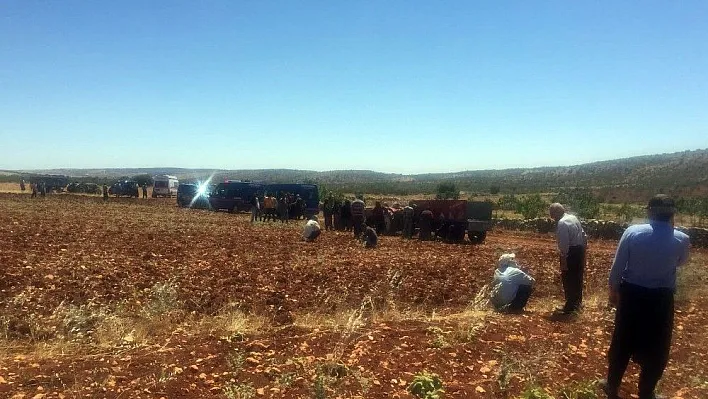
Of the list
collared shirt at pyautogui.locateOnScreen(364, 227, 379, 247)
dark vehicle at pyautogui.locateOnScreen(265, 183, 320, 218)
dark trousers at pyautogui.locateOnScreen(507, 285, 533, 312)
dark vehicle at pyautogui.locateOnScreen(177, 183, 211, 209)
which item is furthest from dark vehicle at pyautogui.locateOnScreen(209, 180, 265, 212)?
dark trousers at pyautogui.locateOnScreen(507, 285, 533, 312)

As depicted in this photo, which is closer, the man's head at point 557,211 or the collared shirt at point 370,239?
the man's head at point 557,211

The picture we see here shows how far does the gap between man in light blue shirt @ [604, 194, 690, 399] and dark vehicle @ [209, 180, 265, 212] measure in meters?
32.9

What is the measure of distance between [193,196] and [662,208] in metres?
39.1

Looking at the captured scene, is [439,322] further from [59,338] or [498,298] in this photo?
[59,338]

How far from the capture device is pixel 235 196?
37906 mm

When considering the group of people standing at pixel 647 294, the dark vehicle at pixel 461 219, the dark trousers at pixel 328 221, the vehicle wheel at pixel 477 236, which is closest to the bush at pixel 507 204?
the dark trousers at pixel 328 221

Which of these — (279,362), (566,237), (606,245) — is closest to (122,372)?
(279,362)

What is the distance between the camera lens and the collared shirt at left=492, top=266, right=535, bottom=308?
8156 mm

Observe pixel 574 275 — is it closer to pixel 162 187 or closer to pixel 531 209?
pixel 531 209

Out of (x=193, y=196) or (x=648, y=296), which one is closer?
(x=648, y=296)

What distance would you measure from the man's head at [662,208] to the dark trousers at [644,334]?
0.62m

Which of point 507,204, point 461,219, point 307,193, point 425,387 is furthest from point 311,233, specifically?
point 507,204

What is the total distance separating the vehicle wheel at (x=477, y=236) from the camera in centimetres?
2112

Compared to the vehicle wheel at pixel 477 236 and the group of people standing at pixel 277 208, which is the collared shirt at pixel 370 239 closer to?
the vehicle wheel at pixel 477 236
